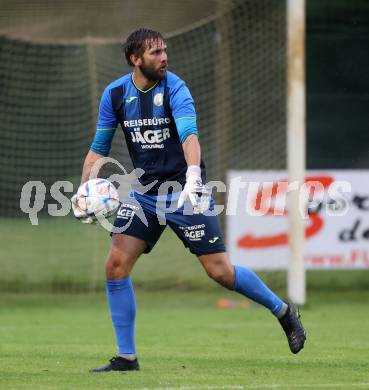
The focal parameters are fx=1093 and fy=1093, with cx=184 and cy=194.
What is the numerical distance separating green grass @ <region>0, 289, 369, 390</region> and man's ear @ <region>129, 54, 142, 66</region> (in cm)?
191

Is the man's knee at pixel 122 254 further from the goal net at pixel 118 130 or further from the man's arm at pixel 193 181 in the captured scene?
the goal net at pixel 118 130

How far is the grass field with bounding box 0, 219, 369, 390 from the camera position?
654 cm

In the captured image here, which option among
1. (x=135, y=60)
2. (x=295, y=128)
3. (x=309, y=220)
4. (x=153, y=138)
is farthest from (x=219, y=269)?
(x=309, y=220)

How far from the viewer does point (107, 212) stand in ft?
22.0

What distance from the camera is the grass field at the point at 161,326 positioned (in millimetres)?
6543

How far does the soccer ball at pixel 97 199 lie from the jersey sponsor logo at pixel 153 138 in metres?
0.36

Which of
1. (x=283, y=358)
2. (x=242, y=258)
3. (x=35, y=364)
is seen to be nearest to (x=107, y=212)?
(x=35, y=364)

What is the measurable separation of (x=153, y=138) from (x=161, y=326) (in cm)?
370

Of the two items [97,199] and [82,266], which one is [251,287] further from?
[82,266]

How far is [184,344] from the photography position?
28.2 ft

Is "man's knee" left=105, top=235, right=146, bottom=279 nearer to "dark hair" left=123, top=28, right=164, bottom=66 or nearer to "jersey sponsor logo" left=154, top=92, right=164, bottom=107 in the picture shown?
"jersey sponsor logo" left=154, top=92, right=164, bottom=107

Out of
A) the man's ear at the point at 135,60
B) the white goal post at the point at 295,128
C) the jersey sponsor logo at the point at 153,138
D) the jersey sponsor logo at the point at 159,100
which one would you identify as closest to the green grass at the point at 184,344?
the white goal post at the point at 295,128

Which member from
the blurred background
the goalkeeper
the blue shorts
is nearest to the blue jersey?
the goalkeeper

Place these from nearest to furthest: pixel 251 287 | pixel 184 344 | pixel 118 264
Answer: pixel 118 264, pixel 251 287, pixel 184 344
